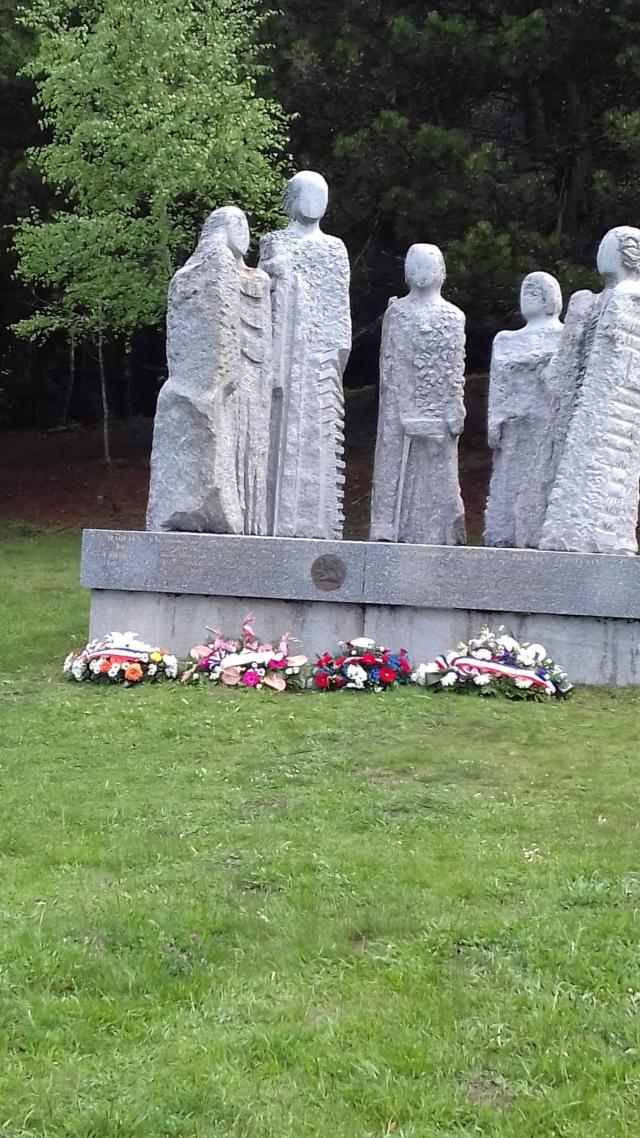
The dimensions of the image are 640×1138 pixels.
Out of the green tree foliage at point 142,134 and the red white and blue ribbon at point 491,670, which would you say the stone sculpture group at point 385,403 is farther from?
the green tree foliage at point 142,134

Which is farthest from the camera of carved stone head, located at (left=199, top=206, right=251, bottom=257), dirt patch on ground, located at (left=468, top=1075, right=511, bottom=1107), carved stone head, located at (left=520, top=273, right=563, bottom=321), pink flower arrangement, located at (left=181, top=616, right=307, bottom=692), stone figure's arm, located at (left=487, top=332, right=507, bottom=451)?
carved stone head, located at (left=520, top=273, right=563, bottom=321)

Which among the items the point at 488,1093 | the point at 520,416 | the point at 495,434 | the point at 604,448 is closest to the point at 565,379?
the point at 604,448

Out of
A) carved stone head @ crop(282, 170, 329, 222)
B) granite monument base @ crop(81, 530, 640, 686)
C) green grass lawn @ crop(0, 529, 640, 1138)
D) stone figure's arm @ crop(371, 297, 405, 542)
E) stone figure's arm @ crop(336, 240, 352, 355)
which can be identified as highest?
carved stone head @ crop(282, 170, 329, 222)

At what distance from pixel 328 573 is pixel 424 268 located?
2444 mm

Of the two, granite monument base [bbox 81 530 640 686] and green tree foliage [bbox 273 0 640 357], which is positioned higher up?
green tree foliage [bbox 273 0 640 357]

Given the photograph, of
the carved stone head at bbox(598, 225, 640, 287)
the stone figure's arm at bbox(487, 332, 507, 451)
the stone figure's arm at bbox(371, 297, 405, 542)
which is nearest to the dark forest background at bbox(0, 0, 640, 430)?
the stone figure's arm at bbox(487, 332, 507, 451)

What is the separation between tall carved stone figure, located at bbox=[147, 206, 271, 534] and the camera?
7.18 meters

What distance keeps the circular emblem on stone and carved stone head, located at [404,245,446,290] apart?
230 centimetres

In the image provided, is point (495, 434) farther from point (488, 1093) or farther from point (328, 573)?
point (488, 1093)

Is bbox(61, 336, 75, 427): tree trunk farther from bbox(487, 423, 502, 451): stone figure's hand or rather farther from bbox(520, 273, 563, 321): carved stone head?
bbox(487, 423, 502, 451): stone figure's hand

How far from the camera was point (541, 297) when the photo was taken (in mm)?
8797

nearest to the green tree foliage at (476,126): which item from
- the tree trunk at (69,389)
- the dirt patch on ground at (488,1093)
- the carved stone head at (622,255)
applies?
the carved stone head at (622,255)

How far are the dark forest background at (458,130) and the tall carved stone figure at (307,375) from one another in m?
5.38

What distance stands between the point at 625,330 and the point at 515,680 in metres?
2.28
